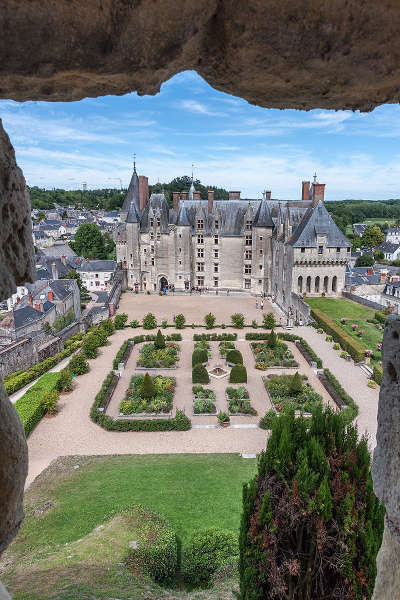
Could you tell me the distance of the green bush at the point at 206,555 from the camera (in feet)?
31.7

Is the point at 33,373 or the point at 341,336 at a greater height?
the point at 341,336

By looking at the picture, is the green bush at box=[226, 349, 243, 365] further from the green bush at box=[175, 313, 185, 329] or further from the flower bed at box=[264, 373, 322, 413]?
the green bush at box=[175, 313, 185, 329]

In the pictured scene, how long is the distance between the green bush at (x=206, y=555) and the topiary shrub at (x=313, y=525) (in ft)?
8.52

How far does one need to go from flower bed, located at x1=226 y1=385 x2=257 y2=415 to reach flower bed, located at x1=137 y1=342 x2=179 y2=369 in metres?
5.00

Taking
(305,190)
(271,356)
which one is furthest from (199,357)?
(305,190)

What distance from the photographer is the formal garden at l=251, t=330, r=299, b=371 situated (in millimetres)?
23625

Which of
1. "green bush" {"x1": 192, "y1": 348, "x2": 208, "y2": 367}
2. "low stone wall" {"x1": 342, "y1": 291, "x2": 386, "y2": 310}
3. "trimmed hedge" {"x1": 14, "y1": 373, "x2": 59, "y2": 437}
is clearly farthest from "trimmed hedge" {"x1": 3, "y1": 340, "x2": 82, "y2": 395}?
"low stone wall" {"x1": 342, "y1": 291, "x2": 386, "y2": 310}

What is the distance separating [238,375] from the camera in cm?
2145

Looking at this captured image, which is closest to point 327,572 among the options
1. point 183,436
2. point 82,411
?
point 183,436

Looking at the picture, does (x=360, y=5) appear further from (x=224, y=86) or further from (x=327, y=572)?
(x=327, y=572)

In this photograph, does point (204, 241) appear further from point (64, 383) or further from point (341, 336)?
point (64, 383)

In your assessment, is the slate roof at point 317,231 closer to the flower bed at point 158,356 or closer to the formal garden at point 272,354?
the formal garden at point 272,354

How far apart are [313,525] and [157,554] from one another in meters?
4.38

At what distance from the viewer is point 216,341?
28250 mm
